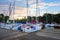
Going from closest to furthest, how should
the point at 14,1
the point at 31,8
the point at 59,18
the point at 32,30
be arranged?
1. the point at 32,30
2. the point at 14,1
3. the point at 31,8
4. the point at 59,18

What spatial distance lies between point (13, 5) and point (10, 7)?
121 cm

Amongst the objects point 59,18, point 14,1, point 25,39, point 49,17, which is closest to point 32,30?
point 25,39

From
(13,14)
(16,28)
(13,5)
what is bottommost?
(16,28)

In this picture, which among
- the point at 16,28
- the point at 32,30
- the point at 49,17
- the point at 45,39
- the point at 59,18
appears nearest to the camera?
the point at 45,39

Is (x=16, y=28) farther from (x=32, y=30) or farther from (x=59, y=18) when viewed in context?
(x=59, y=18)

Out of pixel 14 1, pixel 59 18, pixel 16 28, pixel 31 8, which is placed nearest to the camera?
pixel 16 28

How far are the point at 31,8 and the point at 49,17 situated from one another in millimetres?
12653

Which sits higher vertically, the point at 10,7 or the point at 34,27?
the point at 10,7

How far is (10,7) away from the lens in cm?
2753

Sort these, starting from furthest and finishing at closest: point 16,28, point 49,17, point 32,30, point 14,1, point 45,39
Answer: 1. point 49,17
2. point 14,1
3. point 16,28
4. point 32,30
5. point 45,39

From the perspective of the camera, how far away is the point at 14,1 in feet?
85.4

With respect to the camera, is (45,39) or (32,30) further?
(32,30)

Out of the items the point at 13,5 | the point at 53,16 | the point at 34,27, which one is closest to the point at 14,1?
the point at 13,5

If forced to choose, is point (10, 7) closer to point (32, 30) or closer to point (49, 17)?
point (32, 30)
